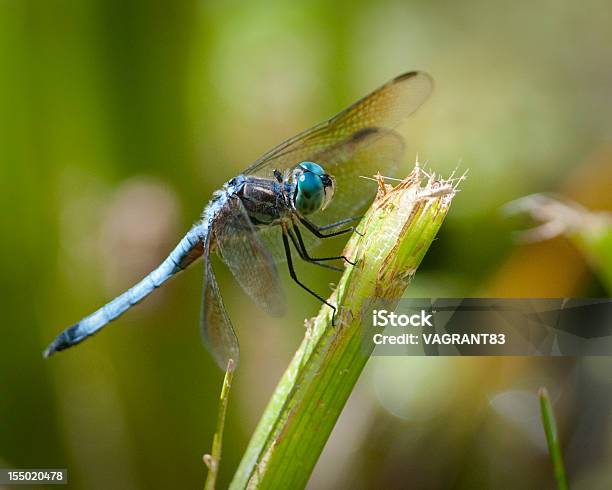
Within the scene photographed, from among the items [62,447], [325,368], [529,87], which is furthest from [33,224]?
[529,87]

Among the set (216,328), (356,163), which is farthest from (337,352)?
(356,163)

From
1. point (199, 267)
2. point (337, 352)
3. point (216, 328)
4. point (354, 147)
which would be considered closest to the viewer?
point (337, 352)

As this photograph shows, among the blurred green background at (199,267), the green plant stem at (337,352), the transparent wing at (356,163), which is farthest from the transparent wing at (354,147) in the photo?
the green plant stem at (337,352)

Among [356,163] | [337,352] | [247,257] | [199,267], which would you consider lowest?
[337,352]

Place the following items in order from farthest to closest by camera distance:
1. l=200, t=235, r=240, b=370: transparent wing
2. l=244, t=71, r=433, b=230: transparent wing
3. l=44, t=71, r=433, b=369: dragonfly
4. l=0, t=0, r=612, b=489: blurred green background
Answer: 1. l=0, t=0, r=612, b=489: blurred green background
2. l=244, t=71, r=433, b=230: transparent wing
3. l=44, t=71, r=433, b=369: dragonfly
4. l=200, t=235, r=240, b=370: transparent wing

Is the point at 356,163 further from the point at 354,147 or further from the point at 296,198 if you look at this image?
the point at 296,198

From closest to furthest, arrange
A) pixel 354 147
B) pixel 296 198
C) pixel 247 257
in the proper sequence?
pixel 247 257 < pixel 296 198 < pixel 354 147

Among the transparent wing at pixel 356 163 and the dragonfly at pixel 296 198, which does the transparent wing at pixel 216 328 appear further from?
the transparent wing at pixel 356 163

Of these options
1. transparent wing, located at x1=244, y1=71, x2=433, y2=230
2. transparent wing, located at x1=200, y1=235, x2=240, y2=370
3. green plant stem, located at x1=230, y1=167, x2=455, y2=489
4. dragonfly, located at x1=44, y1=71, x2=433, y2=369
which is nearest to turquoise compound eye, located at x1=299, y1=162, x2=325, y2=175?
dragonfly, located at x1=44, y1=71, x2=433, y2=369

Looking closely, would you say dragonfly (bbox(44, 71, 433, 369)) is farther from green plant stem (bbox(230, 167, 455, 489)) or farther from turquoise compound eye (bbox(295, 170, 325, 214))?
green plant stem (bbox(230, 167, 455, 489))
